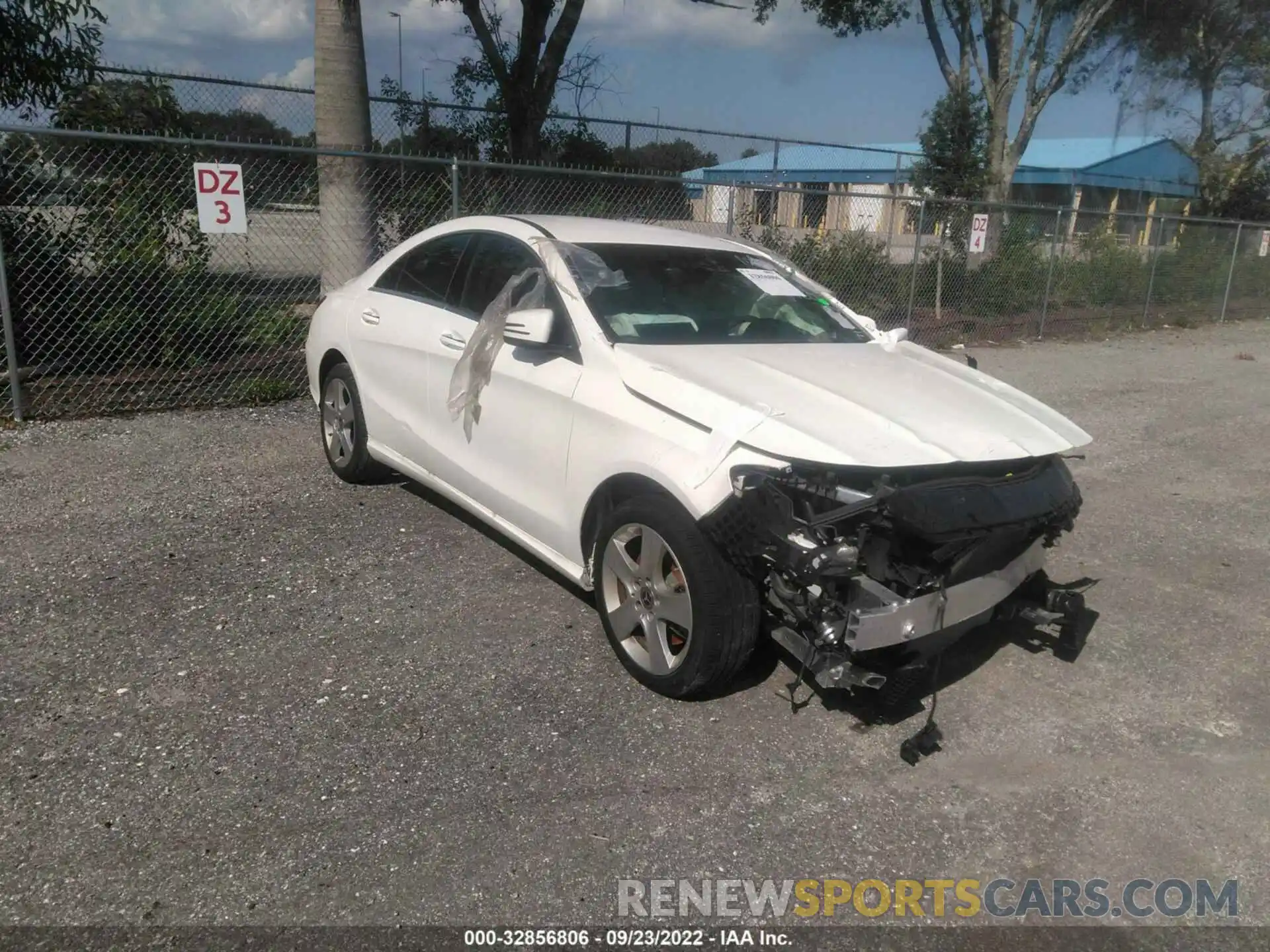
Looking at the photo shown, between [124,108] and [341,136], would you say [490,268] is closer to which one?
[341,136]

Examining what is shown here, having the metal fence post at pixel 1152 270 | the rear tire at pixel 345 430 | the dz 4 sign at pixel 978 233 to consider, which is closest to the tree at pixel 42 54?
the rear tire at pixel 345 430

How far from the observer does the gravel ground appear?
284 cm

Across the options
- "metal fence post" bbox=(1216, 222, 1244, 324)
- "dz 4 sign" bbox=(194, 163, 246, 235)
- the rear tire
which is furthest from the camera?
"metal fence post" bbox=(1216, 222, 1244, 324)

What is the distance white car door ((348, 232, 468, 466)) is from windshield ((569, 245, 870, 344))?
1007 mm

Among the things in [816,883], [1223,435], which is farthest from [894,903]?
[1223,435]

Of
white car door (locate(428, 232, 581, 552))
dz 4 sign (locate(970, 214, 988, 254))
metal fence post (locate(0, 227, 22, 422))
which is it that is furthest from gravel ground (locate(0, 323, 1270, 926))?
dz 4 sign (locate(970, 214, 988, 254))

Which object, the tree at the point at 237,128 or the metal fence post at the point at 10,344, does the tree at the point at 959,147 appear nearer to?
Result: the tree at the point at 237,128

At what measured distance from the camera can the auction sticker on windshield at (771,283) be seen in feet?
16.0

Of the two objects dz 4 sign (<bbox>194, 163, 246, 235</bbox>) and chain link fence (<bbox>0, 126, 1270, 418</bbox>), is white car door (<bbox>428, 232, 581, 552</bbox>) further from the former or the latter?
chain link fence (<bbox>0, 126, 1270, 418</bbox>)

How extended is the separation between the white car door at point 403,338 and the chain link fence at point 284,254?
2.49 metres

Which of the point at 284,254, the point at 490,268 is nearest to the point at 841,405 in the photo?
the point at 490,268

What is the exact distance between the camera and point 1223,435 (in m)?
8.83

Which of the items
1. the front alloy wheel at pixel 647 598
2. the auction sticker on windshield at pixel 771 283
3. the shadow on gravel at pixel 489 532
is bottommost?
the shadow on gravel at pixel 489 532

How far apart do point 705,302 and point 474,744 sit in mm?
2256
